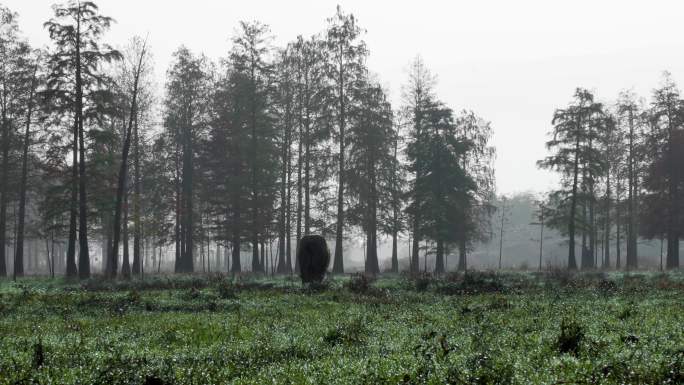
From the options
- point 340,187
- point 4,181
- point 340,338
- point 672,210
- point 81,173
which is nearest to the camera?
point 340,338

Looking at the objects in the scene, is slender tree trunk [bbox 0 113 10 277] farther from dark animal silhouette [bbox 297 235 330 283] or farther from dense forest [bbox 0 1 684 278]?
dark animal silhouette [bbox 297 235 330 283]

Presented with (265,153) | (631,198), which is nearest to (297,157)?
(265,153)

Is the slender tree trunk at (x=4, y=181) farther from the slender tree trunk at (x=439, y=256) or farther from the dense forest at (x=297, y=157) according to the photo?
the slender tree trunk at (x=439, y=256)

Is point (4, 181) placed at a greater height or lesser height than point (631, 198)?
greater

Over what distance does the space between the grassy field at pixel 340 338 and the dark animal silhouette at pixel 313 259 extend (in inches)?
216

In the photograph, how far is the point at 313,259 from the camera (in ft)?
89.7

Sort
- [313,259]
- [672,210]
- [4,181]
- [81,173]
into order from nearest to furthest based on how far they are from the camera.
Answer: [313,259] → [81,173] → [4,181] → [672,210]

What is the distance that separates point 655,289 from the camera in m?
22.2

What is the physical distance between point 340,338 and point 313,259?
16.3m

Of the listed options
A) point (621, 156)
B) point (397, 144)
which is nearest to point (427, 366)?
point (397, 144)

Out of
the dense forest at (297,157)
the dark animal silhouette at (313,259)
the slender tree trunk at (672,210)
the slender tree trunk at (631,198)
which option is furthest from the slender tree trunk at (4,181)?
the slender tree trunk at (672,210)

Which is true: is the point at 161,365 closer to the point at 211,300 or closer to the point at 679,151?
the point at 211,300

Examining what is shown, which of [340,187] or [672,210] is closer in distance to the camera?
[340,187]

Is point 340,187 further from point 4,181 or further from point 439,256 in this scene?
point 4,181
